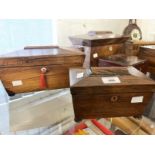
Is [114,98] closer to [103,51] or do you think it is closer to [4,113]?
[103,51]

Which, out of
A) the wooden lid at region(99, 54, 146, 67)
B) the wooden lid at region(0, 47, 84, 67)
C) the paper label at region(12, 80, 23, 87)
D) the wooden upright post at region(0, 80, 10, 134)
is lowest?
the wooden upright post at region(0, 80, 10, 134)

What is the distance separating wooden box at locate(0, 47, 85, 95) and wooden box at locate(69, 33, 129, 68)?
154 mm

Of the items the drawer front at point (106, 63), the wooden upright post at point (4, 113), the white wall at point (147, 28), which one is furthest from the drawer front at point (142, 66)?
the white wall at point (147, 28)

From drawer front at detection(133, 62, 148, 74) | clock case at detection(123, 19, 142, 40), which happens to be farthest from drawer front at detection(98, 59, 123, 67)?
clock case at detection(123, 19, 142, 40)

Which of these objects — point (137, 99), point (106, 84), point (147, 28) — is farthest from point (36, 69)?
point (147, 28)

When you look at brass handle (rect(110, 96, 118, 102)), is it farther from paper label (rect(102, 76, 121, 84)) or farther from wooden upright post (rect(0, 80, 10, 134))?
wooden upright post (rect(0, 80, 10, 134))

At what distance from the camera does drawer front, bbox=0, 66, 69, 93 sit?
0.81 m

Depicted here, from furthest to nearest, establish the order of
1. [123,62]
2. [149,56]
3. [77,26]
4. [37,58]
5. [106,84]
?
[77,26] → [149,56] → [123,62] → [37,58] → [106,84]

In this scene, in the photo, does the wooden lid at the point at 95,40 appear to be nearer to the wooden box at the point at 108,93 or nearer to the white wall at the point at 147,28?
the wooden box at the point at 108,93

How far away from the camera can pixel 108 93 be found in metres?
0.67

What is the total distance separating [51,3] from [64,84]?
1.23ft

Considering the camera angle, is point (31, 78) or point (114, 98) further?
point (31, 78)

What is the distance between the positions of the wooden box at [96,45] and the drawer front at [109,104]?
1.06 ft

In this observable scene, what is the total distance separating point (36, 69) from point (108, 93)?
332 mm
